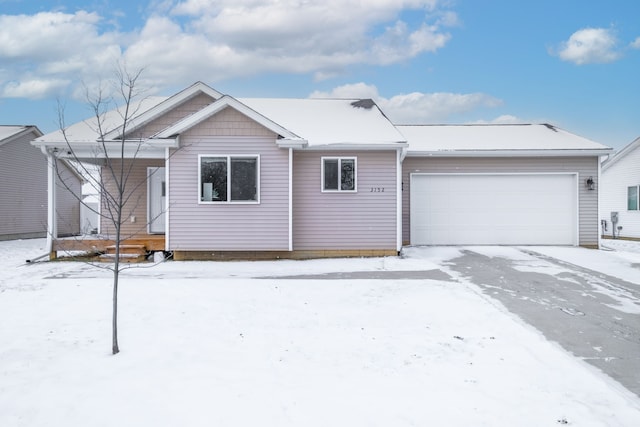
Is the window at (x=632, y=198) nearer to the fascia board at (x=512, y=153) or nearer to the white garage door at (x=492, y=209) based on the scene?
the fascia board at (x=512, y=153)

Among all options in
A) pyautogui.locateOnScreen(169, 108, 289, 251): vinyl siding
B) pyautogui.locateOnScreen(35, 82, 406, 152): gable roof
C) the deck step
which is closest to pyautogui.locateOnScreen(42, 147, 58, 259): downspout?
pyautogui.locateOnScreen(35, 82, 406, 152): gable roof

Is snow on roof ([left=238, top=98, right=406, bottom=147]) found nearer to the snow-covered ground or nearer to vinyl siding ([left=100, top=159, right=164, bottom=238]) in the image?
vinyl siding ([left=100, top=159, right=164, bottom=238])

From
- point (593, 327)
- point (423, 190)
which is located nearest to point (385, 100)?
point (423, 190)

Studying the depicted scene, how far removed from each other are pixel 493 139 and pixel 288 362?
513 inches

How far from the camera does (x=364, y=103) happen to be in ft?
50.9

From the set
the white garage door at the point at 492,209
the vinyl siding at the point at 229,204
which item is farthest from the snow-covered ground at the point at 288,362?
the white garage door at the point at 492,209

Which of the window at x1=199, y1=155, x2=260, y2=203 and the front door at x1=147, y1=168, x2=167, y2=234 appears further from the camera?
the front door at x1=147, y1=168, x2=167, y2=234

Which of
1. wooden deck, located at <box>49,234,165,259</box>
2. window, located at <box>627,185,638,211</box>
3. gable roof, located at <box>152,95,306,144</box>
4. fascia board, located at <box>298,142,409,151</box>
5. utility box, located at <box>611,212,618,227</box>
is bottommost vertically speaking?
wooden deck, located at <box>49,234,165,259</box>

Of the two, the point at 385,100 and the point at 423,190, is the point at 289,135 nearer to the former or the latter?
the point at 423,190

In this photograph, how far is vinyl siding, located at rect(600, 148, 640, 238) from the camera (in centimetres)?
1909

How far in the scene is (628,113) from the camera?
20938mm

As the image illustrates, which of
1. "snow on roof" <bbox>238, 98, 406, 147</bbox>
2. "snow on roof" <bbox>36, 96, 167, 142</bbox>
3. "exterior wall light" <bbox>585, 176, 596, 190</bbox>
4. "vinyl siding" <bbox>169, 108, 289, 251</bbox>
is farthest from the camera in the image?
"exterior wall light" <bbox>585, 176, 596, 190</bbox>

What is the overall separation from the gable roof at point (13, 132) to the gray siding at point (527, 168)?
1770 centimetres

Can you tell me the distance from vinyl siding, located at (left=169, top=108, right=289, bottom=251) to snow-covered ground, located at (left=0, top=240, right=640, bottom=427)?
343 centimetres
